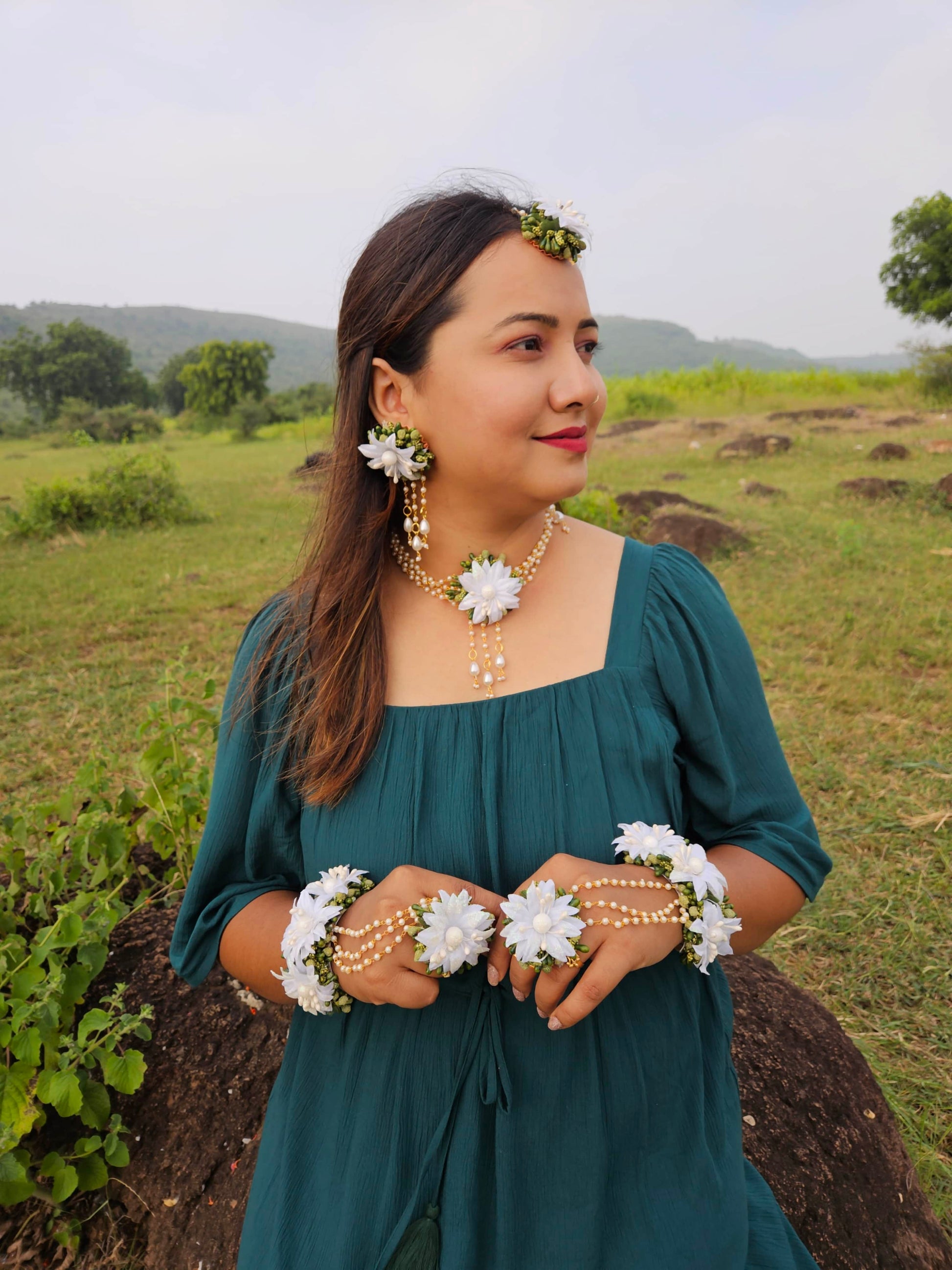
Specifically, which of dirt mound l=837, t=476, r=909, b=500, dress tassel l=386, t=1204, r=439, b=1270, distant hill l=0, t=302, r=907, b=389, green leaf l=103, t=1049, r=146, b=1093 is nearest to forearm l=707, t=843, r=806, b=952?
dress tassel l=386, t=1204, r=439, b=1270

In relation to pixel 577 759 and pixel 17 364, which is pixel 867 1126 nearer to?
pixel 577 759

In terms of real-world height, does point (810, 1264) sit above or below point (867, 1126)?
above

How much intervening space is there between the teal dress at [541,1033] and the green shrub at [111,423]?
98.5 ft

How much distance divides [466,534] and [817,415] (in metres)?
18.9

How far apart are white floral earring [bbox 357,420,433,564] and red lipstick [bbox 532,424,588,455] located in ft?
0.78

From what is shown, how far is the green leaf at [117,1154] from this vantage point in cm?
181

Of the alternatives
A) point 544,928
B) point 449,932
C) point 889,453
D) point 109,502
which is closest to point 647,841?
point 544,928

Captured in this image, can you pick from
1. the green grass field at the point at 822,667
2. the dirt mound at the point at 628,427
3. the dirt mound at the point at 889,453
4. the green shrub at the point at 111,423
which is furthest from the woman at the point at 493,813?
the green shrub at the point at 111,423

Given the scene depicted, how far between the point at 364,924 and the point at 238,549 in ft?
28.3

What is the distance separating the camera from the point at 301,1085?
1436mm

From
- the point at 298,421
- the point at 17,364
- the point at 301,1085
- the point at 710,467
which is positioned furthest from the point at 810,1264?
the point at 17,364

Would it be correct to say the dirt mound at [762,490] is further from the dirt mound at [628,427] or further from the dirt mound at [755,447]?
the dirt mound at [628,427]

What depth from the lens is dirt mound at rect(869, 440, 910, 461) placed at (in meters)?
11.9

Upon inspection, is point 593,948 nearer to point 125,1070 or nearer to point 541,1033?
point 541,1033
